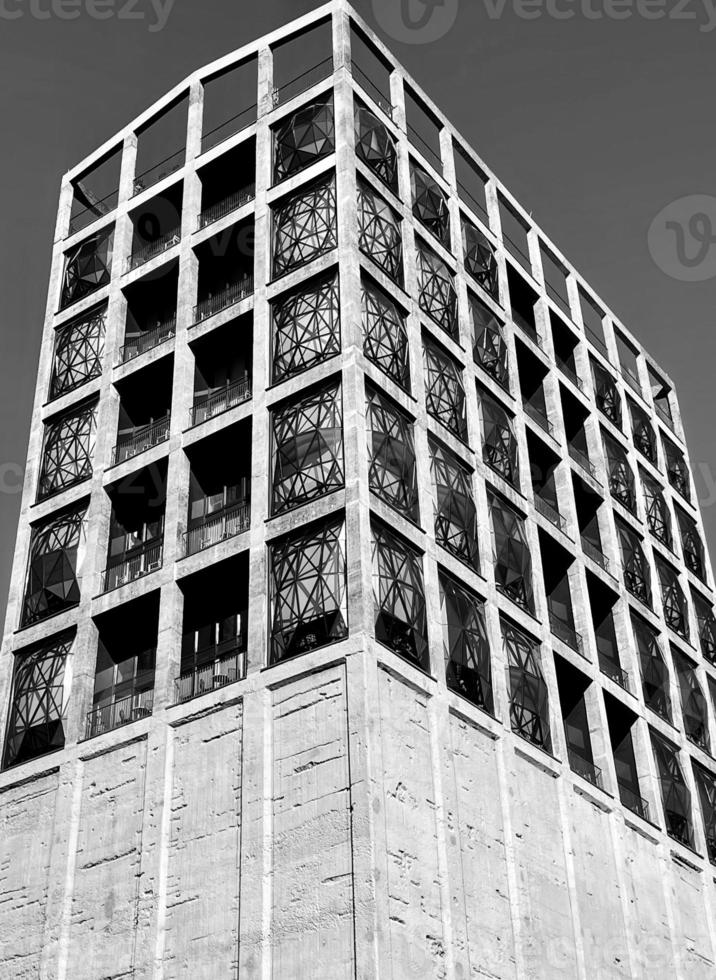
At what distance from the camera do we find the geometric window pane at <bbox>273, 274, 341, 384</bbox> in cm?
4209

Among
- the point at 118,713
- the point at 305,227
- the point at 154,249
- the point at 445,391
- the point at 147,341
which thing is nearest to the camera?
the point at 118,713

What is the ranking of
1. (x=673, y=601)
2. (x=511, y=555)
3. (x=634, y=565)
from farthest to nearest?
(x=673, y=601), (x=634, y=565), (x=511, y=555)

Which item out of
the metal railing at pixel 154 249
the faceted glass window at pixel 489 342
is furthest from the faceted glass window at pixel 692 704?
the metal railing at pixel 154 249

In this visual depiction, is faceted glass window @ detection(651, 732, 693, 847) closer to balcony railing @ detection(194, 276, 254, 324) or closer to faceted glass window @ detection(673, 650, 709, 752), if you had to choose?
faceted glass window @ detection(673, 650, 709, 752)

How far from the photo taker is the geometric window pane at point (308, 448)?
1543 inches

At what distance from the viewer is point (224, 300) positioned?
47.0 m

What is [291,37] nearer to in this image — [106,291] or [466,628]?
[106,291]

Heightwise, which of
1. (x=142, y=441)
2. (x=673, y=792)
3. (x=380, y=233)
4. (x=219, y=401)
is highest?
(x=380, y=233)

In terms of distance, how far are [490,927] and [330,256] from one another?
69.3 feet

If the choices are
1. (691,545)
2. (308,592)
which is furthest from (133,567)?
(691,545)

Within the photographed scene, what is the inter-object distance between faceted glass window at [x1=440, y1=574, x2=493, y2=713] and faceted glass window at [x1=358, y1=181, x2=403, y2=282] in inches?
449

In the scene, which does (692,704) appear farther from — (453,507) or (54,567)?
(54,567)

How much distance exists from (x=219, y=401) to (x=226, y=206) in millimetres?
8740

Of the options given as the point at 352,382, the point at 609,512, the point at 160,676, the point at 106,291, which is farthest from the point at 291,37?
the point at 160,676
